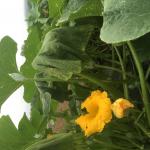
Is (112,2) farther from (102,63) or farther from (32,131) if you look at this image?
(32,131)

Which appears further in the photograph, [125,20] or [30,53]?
[30,53]

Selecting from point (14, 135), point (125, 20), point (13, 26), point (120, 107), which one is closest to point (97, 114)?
point (120, 107)

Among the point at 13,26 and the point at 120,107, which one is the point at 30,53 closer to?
the point at 120,107

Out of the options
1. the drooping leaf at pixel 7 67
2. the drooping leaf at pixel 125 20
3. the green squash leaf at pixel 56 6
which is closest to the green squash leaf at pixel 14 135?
the drooping leaf at pixel 7 67

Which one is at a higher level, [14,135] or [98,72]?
[98,72]

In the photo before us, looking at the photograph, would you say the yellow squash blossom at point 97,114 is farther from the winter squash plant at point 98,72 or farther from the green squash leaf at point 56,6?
the green squash leaf at point 56,6

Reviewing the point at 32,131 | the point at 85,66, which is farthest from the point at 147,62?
the point at 32,131
